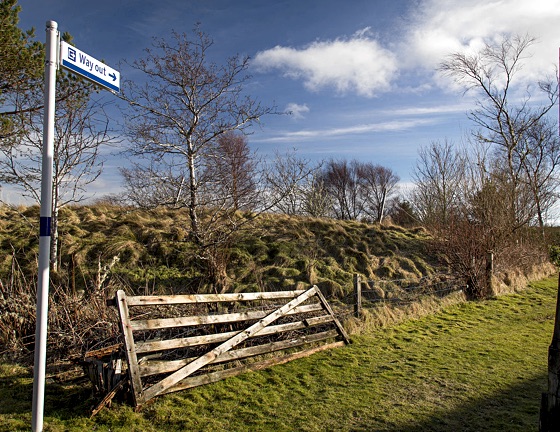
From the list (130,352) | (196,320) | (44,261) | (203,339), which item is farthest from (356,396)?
(44,261)

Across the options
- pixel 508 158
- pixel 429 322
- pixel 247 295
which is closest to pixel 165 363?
pixel 247 295

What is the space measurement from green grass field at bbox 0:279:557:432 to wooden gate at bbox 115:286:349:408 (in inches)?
7.9

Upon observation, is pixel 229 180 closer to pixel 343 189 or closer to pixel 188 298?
pixel 188 298

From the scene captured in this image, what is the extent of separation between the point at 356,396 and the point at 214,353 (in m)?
1.95

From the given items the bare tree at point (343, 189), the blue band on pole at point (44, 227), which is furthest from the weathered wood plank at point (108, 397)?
the bare tree at point (343, 189)

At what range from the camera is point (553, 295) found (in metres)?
13.2

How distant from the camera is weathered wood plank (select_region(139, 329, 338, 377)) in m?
4.67

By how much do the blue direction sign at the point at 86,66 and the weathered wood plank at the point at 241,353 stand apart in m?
3.17

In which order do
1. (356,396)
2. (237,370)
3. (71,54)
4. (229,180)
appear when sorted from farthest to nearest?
(229,180) < (237,370) < (356,396) < (71,54)

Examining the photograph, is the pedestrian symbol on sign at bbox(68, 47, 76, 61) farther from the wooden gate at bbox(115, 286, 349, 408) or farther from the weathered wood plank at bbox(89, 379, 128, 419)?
the weathered wood plank at bbox(89, 379, 128, 419)

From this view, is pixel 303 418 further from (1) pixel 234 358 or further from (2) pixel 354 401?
(1) pixel 234 358

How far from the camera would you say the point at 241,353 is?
5.73 meters

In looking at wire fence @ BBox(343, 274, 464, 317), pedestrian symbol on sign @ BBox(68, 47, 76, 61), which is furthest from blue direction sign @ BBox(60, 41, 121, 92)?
wire fence @ BBox(343, 274, 464, 317)

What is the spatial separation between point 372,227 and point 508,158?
9822mm
